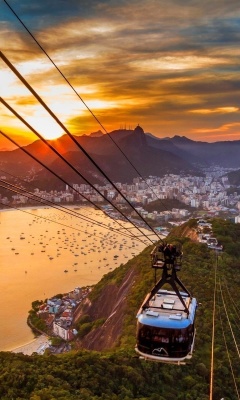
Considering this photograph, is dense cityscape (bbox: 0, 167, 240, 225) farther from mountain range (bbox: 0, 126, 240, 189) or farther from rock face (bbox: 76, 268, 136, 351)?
rock face (bbox: 76, 268, 136, 351)

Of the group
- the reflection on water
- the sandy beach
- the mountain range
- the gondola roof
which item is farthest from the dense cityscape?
the gondola roof

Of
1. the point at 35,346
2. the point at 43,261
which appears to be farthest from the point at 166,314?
the point at 43,261

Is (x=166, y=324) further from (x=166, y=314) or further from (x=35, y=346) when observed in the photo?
(x=35, y=346)

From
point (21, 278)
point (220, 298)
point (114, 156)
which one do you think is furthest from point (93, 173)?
point (220, 298)

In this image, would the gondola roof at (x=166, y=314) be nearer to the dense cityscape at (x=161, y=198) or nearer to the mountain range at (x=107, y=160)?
the dense cityscape at (x=161, y=198)

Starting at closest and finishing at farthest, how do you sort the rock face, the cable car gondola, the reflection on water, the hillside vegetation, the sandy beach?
the cable car gondola < the hillside vegetation < the rock face < the sandy beach < the reflection on water

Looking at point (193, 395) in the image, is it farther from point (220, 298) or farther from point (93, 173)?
point (93, 173)
